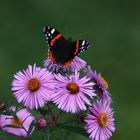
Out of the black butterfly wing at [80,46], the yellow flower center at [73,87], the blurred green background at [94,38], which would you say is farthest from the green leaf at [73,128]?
the blurred green background at [94,38]

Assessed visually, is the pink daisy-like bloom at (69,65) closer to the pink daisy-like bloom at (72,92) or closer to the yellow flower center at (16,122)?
the pink daisy-like bloom at (72,92)

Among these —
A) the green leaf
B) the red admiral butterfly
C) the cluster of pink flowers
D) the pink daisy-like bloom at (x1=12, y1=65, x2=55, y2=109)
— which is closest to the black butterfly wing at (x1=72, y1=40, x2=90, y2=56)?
the red admiral butterfly

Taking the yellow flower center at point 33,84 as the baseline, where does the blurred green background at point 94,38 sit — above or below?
above


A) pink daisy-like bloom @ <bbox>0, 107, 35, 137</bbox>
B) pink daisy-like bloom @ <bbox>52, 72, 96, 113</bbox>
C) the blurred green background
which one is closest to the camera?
pink daisy-like bloom @ <bbox>52, 72, 96, 113</bbox>

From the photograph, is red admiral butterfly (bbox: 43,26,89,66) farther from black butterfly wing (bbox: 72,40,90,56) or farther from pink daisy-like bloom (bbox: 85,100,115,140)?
pink daisy-like bloom (bbox: 85,100,115,140)

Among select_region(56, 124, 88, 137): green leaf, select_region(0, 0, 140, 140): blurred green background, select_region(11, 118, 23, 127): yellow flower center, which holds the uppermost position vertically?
select_region(0, 0, 140, 140): blurred green background

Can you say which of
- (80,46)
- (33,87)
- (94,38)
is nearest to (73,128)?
(33,87)

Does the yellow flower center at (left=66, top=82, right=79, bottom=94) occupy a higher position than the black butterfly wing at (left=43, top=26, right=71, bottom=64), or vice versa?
the black butterfly wing at (left=43, top=26, right=71, bottom=64)
